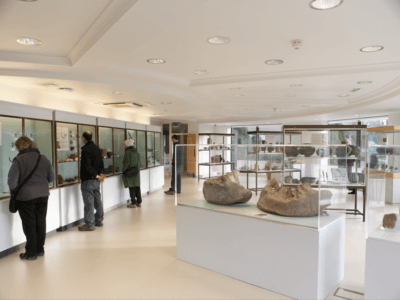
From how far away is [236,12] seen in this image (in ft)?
8.61

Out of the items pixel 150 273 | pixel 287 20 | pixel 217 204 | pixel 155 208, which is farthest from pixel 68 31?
pixel 155 208

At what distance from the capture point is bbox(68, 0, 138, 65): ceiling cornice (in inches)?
94.8

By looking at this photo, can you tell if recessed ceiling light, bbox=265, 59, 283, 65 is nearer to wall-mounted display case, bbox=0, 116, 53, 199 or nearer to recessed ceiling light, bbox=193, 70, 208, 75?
recessed ceiling light, bbox=193, 70, 208, 75

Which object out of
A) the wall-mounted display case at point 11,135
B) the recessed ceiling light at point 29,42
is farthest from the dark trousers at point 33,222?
the recessed ceiling light at point 29,42

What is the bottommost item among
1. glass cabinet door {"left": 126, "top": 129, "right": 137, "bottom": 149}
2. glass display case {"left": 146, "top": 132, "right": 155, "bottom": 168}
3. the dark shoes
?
the dark shoes

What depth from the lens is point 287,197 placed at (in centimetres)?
317

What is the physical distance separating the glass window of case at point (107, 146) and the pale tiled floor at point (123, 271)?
6.81 ft

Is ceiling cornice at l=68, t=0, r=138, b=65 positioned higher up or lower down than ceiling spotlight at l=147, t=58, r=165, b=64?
lower down

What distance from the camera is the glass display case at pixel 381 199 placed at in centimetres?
260

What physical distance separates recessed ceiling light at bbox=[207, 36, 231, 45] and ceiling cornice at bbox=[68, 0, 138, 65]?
118 centimetres

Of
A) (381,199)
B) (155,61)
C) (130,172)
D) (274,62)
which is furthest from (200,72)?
(381,199)

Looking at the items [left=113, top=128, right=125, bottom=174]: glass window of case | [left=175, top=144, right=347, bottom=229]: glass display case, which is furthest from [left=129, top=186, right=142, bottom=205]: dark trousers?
[left=175, top=144, right=347, bottom=229]: glass display case

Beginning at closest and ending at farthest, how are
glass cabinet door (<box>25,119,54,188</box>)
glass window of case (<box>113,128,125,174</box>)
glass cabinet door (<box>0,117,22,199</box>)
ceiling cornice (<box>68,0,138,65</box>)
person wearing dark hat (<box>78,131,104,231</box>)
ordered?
ceiling cornice (<box>68,0,138,65</box>), glass cabinet door (<box>0,117,22,199</box>), glass cabinet door (<box>25,119,54,188</box>), person wearing dark hat (<box>78,131,104,231</box>), glass window of case (<box>113,128,125,174</box>)

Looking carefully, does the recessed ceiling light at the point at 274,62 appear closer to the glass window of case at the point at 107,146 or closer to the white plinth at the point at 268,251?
the white plinth at the point at 268,251
